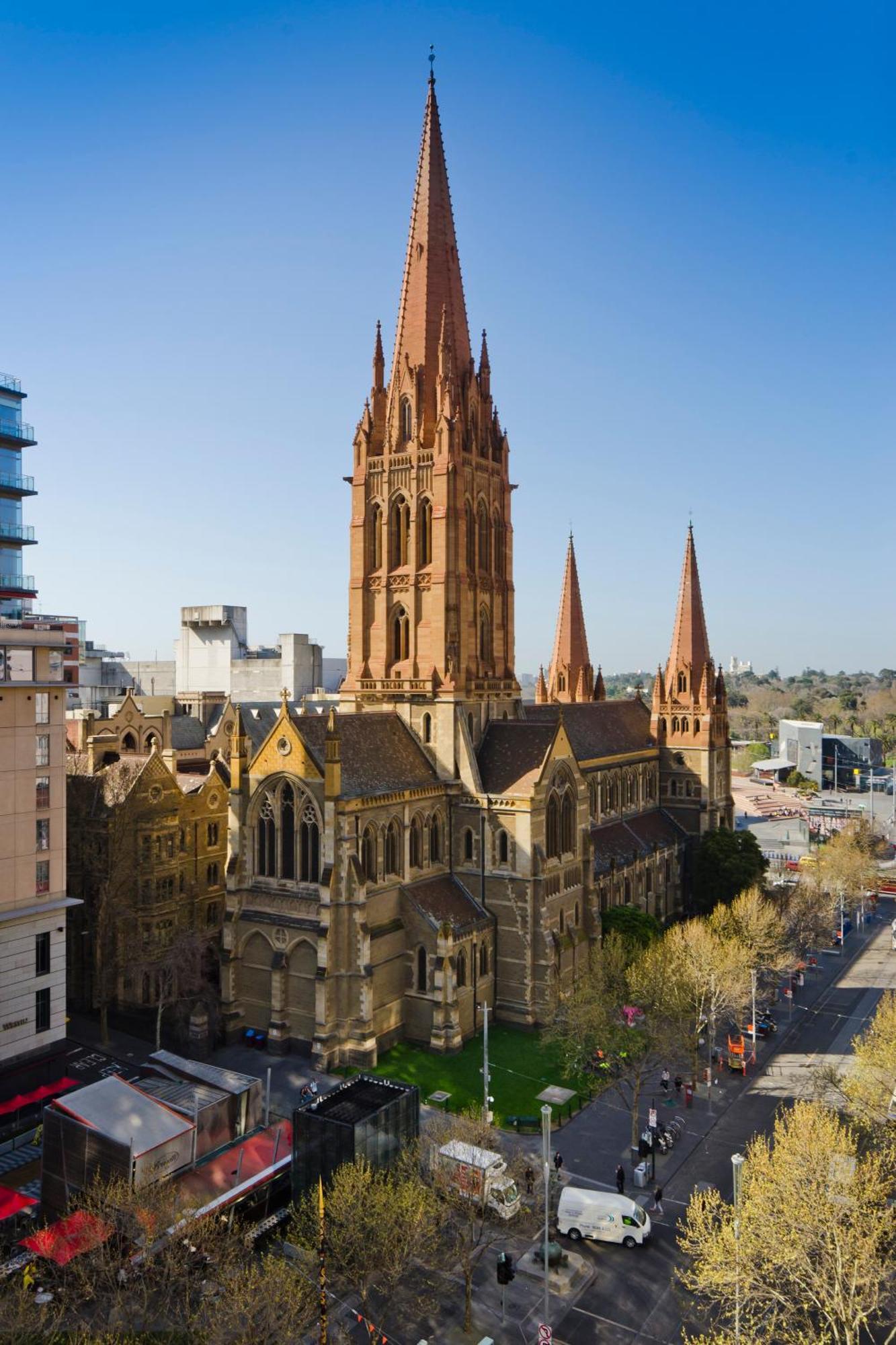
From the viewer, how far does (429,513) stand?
5712 centimetres

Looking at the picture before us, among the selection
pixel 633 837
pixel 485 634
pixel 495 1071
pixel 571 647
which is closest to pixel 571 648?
pixel 571 647

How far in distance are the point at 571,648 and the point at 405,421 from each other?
35.6m

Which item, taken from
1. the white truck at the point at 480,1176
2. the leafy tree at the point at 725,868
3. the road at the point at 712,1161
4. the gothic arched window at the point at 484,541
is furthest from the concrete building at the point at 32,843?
the leafy tree at the point at 725,868

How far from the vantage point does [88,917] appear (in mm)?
54188

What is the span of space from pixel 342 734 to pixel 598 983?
59.6ft

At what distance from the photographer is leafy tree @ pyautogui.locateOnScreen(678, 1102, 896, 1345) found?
2252 centimetres

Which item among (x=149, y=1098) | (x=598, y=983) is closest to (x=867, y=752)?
(x=598, y=983)

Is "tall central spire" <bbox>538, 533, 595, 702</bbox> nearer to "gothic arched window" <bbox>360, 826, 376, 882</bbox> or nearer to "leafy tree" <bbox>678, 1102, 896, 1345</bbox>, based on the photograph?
"gothic arched window" <bbox>360, 826, 376, 882</bbox>

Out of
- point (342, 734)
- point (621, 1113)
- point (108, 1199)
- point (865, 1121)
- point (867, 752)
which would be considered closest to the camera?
point (108, 1199)

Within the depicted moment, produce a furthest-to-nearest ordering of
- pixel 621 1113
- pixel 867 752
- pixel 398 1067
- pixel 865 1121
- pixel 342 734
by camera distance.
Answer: pixel 867 752 < pixel 342 734 < pixel 398 1067 < pixel 621 1113 < pixel 865 1121

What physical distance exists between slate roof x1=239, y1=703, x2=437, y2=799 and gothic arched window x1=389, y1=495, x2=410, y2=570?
9.35m

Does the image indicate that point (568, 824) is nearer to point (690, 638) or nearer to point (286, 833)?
point (286, 833)

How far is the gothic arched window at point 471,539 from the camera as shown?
58.1m

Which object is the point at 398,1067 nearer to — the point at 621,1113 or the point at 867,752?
the point at 621,1113
